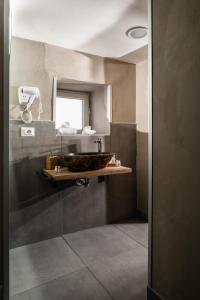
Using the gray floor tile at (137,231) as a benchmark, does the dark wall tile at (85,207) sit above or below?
above

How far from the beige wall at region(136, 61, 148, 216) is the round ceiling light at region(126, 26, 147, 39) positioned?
67 cm

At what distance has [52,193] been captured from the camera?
7.68ft

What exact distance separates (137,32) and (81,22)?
0.53m

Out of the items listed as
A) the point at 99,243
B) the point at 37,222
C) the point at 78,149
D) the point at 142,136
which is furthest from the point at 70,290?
the point at 142,136

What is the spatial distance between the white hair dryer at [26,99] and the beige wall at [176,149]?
1270 mm

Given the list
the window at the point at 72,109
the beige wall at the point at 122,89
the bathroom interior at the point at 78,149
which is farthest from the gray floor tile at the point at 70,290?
the beige wall at the point at 122,89

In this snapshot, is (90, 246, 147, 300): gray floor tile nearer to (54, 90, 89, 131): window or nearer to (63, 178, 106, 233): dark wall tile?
(63, 178, 106, 233): dark wall tile

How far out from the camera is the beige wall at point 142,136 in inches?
110

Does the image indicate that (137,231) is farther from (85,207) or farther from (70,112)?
(70,112)

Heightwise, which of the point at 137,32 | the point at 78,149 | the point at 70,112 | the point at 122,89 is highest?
the point at 137,32

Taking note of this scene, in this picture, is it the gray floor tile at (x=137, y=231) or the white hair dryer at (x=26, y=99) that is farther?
the gray floor tile at (x=137, y=231)

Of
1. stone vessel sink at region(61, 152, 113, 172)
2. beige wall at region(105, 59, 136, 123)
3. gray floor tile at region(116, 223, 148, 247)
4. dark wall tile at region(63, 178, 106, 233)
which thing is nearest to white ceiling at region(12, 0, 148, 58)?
beige wall at region(105, 59, 136, 123)

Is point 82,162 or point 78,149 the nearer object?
point 82,162

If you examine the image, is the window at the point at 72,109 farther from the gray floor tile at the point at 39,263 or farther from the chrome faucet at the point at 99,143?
the gray floor tile at the point at 39,263
